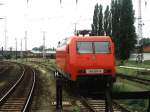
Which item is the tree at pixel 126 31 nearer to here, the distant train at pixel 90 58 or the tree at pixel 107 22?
the tree at pixel 107 22

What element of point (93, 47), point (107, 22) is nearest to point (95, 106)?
point (93, 47)

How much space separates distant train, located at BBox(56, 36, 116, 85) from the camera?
20656 mm

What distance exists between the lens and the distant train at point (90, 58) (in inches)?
813

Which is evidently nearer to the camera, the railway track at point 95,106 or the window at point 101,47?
the railway track at point 95,106

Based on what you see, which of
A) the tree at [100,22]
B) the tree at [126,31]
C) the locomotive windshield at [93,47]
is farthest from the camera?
the tree at [100,22]

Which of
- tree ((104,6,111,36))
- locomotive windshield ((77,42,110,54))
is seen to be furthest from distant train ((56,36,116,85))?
tree ((104,6,111,36))

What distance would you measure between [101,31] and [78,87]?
58076 millimetres

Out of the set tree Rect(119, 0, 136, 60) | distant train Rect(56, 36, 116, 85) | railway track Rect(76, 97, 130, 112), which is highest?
tree Rect(119, 0, 136, 60)

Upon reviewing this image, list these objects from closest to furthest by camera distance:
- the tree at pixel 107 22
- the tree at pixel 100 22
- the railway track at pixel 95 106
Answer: the railway track at pixel 95 106
the tree at pixel 107 22
the tree at pixel 100 22

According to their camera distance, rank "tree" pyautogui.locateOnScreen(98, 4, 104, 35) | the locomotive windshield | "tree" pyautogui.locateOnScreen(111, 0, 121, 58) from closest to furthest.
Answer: the locomotive windshield < "tree" pyautogui.locateOnScreen(111, 0, 121, 58) < "tree" pyautogui.locateOnScreen(98, 4, 104, 35)

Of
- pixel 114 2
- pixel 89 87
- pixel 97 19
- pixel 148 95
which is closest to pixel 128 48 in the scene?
pixel 114 2

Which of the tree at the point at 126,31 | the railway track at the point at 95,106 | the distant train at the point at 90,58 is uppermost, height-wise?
the tree at the point at 126,31

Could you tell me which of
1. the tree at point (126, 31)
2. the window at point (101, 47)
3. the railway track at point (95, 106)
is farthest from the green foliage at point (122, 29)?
the railway track at point (95, 106)

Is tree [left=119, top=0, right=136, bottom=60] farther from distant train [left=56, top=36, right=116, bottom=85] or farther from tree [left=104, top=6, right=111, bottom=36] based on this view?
distant train [left=56, top=36, right=116, bottom=85]
